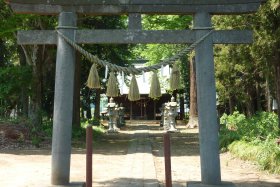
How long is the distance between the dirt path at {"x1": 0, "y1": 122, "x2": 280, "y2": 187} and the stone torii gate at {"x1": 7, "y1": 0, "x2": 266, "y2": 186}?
4.37 ft

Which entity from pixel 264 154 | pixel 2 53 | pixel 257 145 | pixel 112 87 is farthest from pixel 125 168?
pixel 2 53

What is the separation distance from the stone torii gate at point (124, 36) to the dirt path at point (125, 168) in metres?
1.33

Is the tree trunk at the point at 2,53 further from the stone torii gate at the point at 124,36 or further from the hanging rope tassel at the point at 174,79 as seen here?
the hanging rope tassel at the point at 174,79

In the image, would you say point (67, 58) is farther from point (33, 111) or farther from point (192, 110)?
point (192, 110)

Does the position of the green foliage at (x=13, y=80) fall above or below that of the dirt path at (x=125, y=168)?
above

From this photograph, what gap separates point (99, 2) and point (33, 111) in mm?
12495

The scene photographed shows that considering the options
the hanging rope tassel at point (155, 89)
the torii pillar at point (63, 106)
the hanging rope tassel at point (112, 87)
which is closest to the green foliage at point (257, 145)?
the hanging rope tassel at point (155, 89)

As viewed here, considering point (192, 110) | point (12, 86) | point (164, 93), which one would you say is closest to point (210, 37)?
point (12, 86)

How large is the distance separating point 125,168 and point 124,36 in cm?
478

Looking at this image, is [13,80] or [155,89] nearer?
[155,89]

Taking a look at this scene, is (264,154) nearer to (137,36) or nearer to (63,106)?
(137,36)

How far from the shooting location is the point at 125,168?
11.2m

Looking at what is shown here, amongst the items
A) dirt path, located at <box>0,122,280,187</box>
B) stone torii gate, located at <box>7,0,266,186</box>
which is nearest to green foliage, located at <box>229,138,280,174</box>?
dirt path, located at <box>0,122,280,187</box>

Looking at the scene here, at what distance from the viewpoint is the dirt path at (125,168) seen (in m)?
9.34
